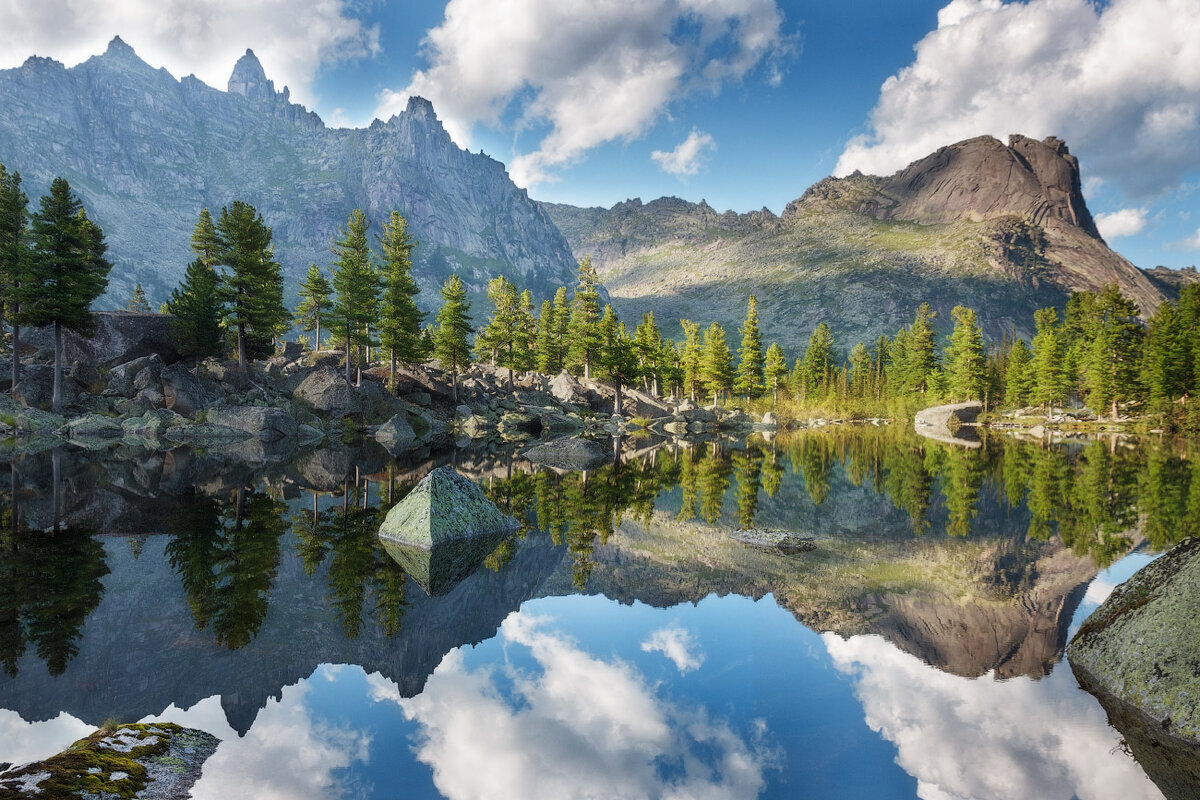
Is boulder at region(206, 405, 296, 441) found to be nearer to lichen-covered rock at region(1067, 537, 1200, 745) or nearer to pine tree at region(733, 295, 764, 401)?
lichen-covered rock at region(1067, 537, 1200, 745)

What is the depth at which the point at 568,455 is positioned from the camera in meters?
35.0

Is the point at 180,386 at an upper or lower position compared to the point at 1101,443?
upper

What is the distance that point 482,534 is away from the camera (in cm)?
1448

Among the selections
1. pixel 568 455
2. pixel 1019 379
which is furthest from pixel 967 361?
pixel 568 455

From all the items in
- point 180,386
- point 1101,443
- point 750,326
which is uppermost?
point 750,326

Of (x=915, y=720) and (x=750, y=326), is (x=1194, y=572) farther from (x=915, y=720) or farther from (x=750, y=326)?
(x=750, y=326)

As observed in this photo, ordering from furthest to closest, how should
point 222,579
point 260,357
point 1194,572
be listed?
1. point 260,357
2. point 222,579
3. point 1194,572

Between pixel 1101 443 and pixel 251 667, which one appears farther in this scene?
pixel 1101 443

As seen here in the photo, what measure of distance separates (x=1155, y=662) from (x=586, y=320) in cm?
6828

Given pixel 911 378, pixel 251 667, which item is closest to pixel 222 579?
pixel 251 667

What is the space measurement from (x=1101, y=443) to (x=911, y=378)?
168 ft

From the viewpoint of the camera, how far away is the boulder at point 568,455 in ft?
101

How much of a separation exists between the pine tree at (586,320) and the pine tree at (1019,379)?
6024 centimetres

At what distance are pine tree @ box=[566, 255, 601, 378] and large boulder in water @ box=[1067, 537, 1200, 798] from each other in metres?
65.0
